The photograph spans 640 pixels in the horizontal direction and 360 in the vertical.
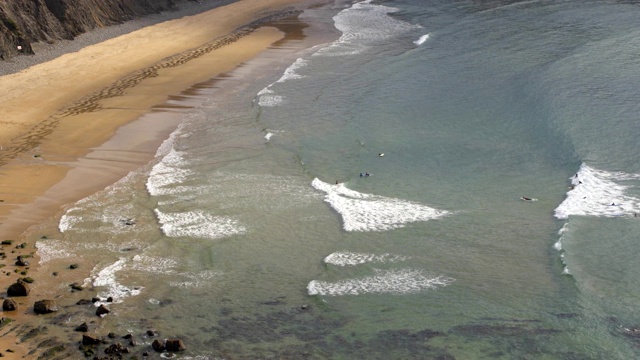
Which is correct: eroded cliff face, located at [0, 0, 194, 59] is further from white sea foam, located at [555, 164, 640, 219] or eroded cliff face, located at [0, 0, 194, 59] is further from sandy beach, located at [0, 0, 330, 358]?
white sea foam, located at [555, 164, 640, 219]

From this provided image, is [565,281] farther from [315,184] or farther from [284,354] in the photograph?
[315,184]

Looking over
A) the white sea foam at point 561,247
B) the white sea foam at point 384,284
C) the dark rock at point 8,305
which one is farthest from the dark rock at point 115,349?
the white sea foam at point 561,247

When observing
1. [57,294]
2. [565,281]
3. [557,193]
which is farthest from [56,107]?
[565,281]

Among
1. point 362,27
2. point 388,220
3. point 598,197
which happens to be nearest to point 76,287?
point 388,220

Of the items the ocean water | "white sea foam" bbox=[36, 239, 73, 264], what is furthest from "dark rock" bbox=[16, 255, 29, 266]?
the ocean water

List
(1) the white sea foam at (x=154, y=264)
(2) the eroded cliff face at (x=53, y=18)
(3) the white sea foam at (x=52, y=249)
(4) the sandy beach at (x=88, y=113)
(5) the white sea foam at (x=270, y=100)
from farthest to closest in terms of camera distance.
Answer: (2) the eroded cliff face at (x=53, y=18) → (5) the white sea foam at (x=270, y=100) → (4) the sandy beach at (x=88, y=113) → (3) the white sea foam at (x=52, y=249) → (1) the white sea foam at (x=154, y=264)

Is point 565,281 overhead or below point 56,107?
below

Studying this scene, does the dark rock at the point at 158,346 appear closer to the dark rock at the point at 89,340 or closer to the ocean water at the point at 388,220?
the ocean water at the point at 388,220
